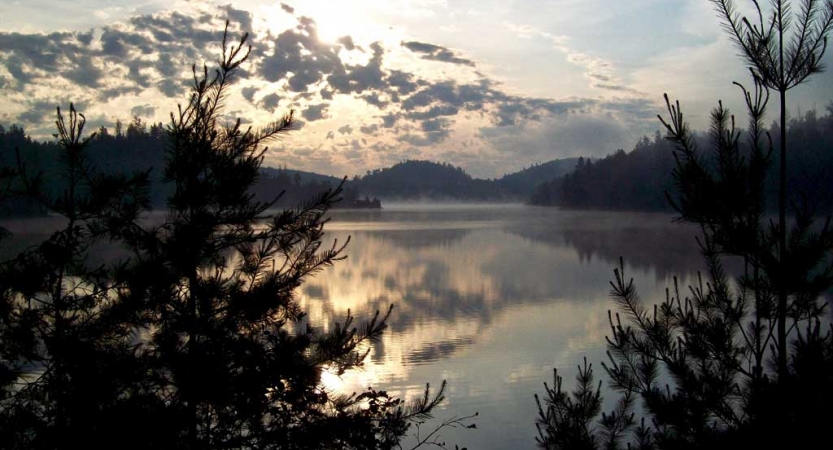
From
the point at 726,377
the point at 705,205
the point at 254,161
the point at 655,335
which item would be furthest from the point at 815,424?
the point at 254,161

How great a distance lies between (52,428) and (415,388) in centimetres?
614

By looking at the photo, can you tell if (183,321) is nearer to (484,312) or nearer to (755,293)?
(755,293)

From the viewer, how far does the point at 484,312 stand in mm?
15273

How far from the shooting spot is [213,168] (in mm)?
3783

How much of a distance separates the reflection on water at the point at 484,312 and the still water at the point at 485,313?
0.03 metres

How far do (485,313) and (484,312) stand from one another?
0.13 metres

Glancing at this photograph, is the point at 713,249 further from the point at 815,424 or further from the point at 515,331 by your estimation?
the point at 515,331

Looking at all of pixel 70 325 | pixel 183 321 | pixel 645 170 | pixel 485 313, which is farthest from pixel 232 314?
pixel 645 170

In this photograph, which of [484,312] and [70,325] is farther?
[484,312]

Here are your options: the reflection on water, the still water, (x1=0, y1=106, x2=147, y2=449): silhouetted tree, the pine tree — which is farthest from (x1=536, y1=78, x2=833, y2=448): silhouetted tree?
the still water

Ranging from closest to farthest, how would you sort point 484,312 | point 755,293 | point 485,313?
point 755,293 < point 485,313 < point 484,312

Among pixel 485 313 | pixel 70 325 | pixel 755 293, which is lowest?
pixel 485 313

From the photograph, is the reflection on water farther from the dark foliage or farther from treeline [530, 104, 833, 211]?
treeline [530, 104, 833, 211]

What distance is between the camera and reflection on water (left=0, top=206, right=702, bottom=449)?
8648 mm
